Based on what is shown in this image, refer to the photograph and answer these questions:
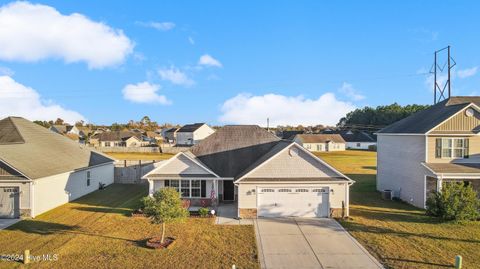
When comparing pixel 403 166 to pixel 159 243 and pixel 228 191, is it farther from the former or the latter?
pixel 159 243

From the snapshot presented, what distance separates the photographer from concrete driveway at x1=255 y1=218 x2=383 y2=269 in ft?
43.9

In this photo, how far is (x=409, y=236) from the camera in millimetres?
16703

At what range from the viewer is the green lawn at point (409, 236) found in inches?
539

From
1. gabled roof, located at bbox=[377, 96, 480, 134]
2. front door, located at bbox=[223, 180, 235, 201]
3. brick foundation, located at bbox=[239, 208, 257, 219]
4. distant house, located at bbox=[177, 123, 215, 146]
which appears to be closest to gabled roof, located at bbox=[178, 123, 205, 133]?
distant house, located at bbox=[177, 123, 215, 146]

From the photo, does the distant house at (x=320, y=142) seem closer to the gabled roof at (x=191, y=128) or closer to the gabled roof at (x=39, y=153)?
the gabled roof at (x=191, y=128)

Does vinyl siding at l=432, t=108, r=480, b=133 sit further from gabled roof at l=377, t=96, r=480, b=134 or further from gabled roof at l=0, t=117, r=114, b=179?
gabled roof at l=0, t=117, r=114, b=179

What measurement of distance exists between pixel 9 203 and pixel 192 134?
66489 millimetres

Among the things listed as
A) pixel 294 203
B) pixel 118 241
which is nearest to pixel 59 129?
pixel 118 241

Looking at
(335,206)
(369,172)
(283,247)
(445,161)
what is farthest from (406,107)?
(283,247)

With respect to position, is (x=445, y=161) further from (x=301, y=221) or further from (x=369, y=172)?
(x=369, y=172)

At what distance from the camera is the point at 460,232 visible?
17.3 meters

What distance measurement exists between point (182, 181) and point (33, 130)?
49.4 feet

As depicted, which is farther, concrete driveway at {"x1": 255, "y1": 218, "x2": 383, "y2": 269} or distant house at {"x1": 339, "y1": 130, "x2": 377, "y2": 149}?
distant house at {"x1": 339, "y1": 130, "x2": 377, "y2": 149}

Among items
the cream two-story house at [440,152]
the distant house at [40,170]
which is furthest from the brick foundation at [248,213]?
the distant house at [40,170]
